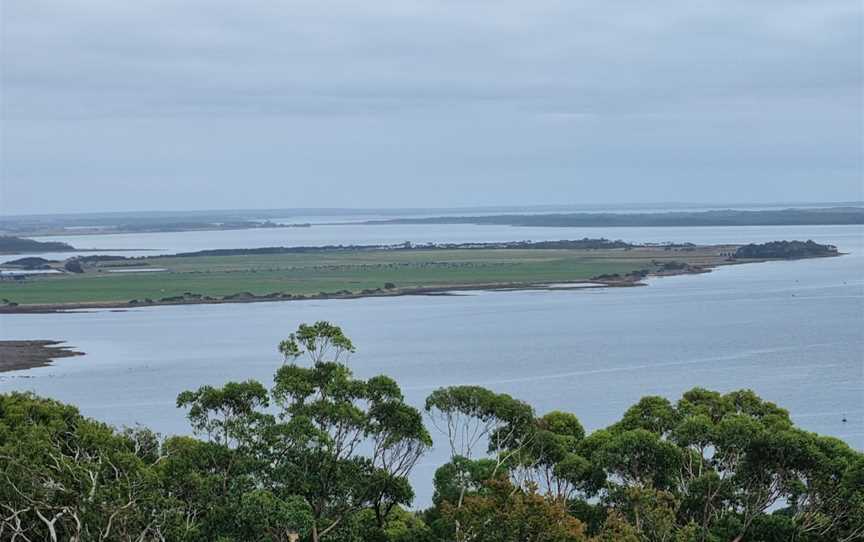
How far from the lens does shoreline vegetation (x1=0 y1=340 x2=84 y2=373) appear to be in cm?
5453

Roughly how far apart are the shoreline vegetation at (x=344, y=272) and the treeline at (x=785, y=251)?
95 mm

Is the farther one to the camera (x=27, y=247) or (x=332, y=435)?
(x=27, y=247)

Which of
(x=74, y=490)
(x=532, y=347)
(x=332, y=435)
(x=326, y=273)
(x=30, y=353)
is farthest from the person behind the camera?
(x=326, y=273)

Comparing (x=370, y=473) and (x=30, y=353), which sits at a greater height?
(x=370, y=473)

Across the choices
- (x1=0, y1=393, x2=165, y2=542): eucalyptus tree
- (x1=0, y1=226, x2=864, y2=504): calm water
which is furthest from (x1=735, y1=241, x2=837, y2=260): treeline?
(x1=0, y1=393, x2=165, y2=542): eucalyptus tree

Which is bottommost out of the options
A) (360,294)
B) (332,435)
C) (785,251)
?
(360,294)

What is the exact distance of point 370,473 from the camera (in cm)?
1897

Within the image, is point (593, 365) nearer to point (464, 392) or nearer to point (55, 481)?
point (464, 392)

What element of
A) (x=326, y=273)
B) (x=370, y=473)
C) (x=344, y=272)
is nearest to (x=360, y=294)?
(x=326, y=273)

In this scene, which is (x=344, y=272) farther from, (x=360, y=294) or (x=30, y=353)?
(x=30, y=353)

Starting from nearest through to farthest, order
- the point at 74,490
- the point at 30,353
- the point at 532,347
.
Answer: the point at 74,490 < the point at 532,347 < the point at 30,353

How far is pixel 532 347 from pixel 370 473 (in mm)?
39160

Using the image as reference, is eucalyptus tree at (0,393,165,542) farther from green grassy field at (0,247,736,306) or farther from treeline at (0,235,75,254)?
treeline at (0,235,75,254)

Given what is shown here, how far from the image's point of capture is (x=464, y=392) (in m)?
20.5
